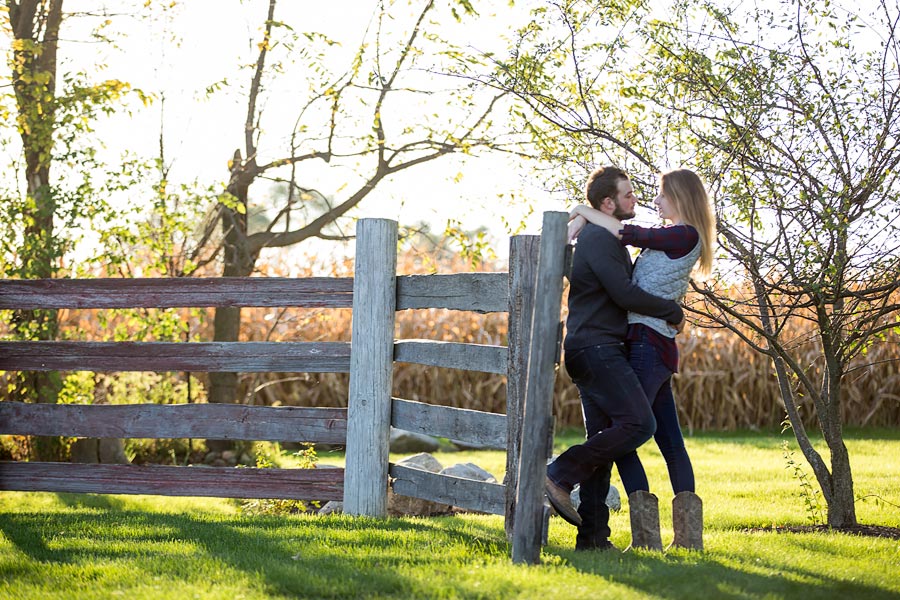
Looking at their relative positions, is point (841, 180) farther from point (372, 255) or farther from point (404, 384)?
point (404, 384)

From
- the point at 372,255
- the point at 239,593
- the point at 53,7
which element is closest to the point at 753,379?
the point at 372,255

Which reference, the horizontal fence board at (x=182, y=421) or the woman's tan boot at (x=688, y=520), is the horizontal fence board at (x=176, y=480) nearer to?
the horizontal fence board at (x=182, y=421)

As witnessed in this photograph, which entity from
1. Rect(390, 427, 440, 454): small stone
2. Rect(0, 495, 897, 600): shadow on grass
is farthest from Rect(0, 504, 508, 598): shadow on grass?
Rect(390, 427, 440, 454): small stone

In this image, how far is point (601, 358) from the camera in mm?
4664

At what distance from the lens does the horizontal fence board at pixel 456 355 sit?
542 cm

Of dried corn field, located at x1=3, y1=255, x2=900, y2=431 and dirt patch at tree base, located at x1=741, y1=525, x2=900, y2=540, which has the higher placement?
dried corn field, located at x1=3, y1=255, x2=900, y2=431

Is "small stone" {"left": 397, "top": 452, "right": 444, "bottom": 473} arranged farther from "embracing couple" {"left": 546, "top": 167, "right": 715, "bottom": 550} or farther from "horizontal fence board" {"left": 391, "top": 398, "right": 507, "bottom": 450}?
"embracing couple" {"left": 546, "top": 167, "right": 715, "bottom": 550}

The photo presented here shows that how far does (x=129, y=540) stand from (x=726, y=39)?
455cm

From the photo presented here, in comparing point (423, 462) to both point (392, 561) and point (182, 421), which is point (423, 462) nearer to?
point (182, 421)

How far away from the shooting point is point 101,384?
34.2 ft

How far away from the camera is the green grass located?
394 cm

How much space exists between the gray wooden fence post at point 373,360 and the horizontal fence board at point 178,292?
20cm

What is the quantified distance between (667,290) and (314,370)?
2.59m

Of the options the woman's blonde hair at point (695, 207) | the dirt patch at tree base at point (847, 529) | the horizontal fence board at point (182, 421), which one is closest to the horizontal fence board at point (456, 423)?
the horizontal fence board at point (182, 421)
